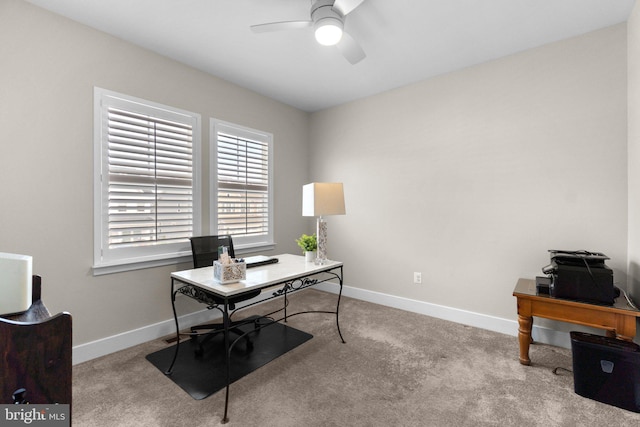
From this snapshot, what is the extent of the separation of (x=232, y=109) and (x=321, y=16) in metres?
1.71

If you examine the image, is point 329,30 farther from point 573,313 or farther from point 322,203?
point 573,313

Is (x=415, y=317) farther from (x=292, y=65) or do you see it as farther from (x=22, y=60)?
(x=22, y=60)

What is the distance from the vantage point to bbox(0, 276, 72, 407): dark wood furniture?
824 mm

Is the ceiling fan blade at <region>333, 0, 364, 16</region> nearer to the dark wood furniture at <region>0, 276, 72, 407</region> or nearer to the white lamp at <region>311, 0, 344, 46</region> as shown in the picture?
the white lamp at <region>311, 0, 344, 46</region>

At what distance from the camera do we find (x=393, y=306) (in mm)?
3529

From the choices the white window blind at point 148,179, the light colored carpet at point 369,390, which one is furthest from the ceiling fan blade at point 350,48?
the light colored carpet at point 369,390

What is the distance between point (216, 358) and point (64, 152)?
198 cm

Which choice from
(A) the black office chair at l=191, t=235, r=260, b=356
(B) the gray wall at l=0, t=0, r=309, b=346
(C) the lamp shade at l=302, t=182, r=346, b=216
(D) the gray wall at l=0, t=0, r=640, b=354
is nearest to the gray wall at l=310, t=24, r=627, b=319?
(D) the gray wall at l=0, t=0, r=640, b=354

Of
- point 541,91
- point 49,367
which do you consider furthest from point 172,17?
point 541,91

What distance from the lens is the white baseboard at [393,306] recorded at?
2324 mm

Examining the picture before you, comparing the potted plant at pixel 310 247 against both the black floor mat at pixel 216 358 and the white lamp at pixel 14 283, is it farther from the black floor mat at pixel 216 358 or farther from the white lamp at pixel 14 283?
the white lamp at pixel 14 283

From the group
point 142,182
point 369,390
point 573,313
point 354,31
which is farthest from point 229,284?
point 573,313

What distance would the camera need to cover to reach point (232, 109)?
130 inches

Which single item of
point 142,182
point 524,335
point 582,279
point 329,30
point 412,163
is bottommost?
point 524,335
